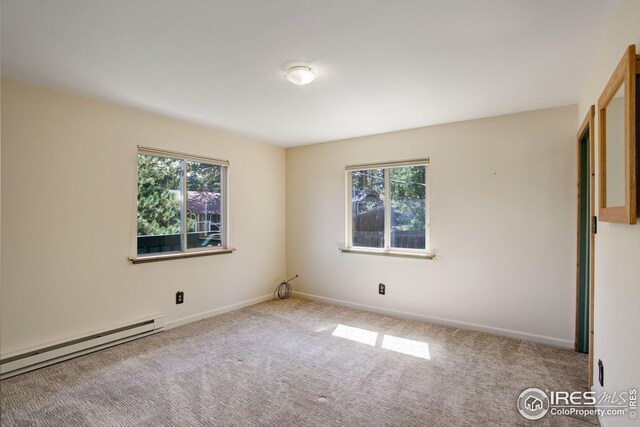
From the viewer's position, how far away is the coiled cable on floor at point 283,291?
15.7 ft

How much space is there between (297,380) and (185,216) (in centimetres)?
227

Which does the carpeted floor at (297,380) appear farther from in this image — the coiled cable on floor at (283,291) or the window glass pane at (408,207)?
the coiled cable on floor at (283,291)

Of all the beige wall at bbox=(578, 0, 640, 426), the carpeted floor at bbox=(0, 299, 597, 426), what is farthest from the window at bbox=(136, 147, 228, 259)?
the beige wall at bbox=(578, 0, 640, 426)

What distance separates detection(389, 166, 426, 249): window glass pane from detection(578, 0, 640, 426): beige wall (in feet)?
6.13

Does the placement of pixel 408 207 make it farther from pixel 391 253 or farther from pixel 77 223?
pixel 77 223

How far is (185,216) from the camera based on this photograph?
3672mm

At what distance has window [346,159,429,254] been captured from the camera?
3859 millimetres

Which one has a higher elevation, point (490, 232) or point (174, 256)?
point (490, 232)

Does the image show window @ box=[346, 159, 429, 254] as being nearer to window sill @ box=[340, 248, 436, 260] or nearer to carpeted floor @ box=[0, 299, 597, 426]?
window sill @ box=[340, 248, 436, 260]

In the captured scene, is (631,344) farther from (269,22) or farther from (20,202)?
(20,202)

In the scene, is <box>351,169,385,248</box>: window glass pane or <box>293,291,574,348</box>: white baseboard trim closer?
<box>293,291,574,348</box>: white baseboard trim

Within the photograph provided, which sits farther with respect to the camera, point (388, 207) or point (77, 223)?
point (388, 207)

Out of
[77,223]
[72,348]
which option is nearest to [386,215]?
[77,223]

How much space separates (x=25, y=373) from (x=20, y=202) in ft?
4.43
